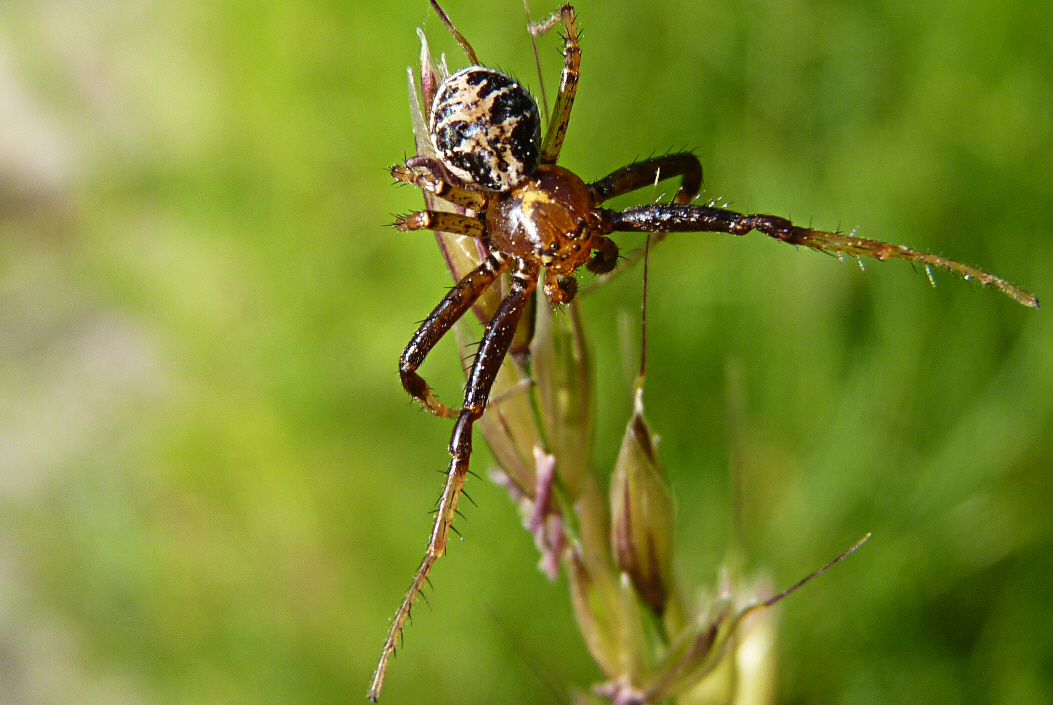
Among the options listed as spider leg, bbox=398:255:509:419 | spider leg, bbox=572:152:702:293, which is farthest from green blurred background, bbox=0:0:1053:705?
spider leg, bbox=398:255:509:419

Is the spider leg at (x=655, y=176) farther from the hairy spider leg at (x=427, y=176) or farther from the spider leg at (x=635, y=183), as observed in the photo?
the hairy spider leg at (x=427, y=176)

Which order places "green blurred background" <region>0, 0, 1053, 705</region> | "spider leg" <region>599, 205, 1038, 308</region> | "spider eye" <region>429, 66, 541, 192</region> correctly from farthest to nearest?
"green blurred background" <region>0, 0, 1053, 705</region> → "spider eye" <region>429, 66, 541, 192</region> → "spider leg" <region>599, 205, 1038, 308</region>

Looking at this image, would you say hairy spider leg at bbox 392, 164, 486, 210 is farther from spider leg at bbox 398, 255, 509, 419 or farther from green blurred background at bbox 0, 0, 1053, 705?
green blurred background at bbox 0, 0, 1053, 705

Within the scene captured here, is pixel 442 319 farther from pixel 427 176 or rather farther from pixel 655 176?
pixel 655 176

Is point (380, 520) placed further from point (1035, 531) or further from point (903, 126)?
point (903, 126)

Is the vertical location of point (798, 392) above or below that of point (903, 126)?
below

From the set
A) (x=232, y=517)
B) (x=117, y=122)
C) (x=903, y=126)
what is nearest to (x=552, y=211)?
(x=903, y=126)

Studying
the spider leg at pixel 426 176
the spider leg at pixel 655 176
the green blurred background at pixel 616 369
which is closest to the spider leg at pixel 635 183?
the spider leg at pixel 655 176
